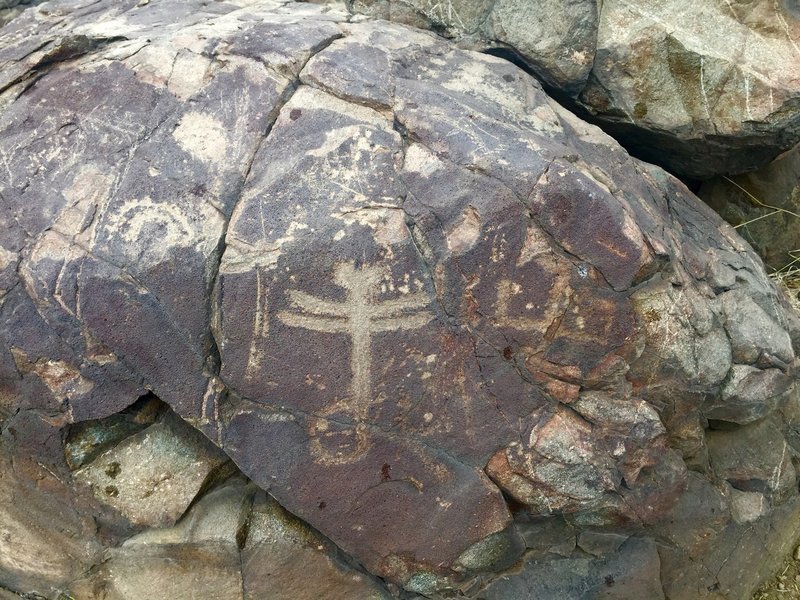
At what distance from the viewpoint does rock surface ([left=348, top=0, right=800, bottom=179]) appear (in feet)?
9.16

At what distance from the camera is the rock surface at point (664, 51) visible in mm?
2791

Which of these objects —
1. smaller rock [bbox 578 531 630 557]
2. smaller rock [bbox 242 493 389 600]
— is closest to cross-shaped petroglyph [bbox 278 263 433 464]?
smaller rock [bbox 242 493 389 600]

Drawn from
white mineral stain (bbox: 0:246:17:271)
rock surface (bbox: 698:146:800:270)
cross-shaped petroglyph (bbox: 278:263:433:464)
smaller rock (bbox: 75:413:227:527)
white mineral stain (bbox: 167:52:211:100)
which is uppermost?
white mineral stain (bbox: 167:52:211:100)

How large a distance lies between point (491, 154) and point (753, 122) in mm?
1247

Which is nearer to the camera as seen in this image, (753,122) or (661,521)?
(661,521)

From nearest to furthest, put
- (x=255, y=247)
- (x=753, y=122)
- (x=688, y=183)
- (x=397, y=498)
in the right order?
(x=255, y=247) → (x=397, y=498) → (x=753, y=122) → (x=688, y=183)

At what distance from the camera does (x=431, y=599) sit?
2.43 meters

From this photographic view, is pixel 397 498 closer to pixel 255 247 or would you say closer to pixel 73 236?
pixel 255 247

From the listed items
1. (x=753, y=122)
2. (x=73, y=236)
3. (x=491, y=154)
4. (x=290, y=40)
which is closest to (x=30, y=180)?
(x=73, y=236)

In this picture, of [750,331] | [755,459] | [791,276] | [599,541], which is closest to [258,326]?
[599,541]

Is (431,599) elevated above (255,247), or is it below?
below

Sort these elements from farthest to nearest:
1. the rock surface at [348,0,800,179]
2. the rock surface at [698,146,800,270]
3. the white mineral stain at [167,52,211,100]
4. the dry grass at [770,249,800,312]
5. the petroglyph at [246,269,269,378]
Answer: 1. the dry grass at [770,249,800,312]
2. the rock surface at [698,146,800,270]
3. the rock surface at [348,0,800,179]
4. the white mineral stain at [167,52,211,100]
5. the petroglyph at [246,269,269,378]

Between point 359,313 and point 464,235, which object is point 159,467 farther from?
point 464,235

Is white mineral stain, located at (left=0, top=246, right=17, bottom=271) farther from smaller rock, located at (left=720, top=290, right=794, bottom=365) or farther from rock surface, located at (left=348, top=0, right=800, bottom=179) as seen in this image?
smaller rock, located at (left=720, top=290, right=794, bottom=365)
